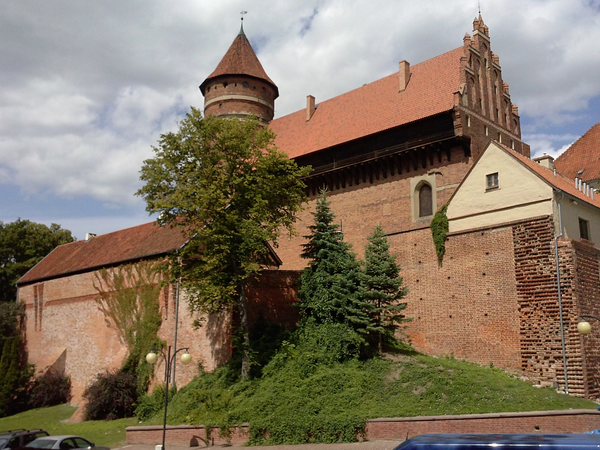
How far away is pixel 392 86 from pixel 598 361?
1797cm

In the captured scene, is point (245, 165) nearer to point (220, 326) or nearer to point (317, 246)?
point (317, 246)

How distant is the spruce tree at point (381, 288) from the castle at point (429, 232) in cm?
220

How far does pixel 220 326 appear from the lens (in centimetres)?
2408

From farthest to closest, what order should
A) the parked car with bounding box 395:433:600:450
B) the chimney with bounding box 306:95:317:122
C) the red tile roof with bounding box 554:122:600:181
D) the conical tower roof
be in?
the conical tower roof, the chimney with bounding box 306:95:317:122, the red tile roof with bounding box 554:122:600:181, the parked car with bounding box 395:433:600:450

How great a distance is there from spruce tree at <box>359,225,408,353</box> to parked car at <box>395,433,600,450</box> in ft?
38.3

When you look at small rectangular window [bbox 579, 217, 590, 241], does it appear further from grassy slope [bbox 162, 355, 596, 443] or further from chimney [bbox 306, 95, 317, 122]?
chimney [bbox 306, 95, 317, 122]

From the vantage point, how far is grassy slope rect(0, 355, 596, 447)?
16.2 meters

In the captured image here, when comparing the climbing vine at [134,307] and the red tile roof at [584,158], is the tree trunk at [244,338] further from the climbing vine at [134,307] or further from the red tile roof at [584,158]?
the red tile roof at [584,158]

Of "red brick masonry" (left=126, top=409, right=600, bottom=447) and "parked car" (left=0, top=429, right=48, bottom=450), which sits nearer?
"red brick masonry" (left=126, top=409, right=600, bottom=447)

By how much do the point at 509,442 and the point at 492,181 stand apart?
577 inches

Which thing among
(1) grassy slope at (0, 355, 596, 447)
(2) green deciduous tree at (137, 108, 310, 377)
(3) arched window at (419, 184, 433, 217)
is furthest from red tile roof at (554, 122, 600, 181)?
(2) green deciduous tree at (137, 108, 310, 377)

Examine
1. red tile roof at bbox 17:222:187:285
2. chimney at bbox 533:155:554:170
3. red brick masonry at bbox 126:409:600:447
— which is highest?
chimney at bbox 533:155:554:170

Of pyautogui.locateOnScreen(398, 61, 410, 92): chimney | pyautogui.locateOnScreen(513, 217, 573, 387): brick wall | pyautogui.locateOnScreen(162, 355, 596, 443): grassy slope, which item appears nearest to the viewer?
pyautogui.locateOnScreen(162, 355, 596, 443): grassy slope

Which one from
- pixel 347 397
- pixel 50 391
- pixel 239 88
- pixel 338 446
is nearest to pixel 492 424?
pixel 338 446
